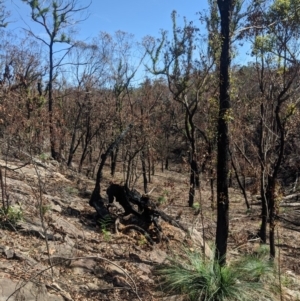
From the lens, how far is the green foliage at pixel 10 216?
810 cm

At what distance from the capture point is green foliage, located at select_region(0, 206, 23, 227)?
8.10 meters

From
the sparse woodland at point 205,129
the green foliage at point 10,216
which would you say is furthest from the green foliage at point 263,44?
the green foliage at point 10,216

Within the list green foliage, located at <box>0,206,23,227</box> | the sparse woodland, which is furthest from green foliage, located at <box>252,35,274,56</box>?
green foliage, located at <box>0,206,23,227</box>

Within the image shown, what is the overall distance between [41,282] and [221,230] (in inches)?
168

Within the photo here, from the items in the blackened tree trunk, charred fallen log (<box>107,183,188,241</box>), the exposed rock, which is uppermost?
the blackened tree trunk

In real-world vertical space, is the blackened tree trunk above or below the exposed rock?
above

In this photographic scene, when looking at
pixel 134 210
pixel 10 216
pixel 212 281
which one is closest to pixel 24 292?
pixel 10 216

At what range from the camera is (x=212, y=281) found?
688cm

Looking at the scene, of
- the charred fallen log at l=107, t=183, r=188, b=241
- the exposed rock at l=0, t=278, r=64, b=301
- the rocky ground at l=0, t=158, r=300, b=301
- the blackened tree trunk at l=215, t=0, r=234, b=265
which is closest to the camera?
the exposed rock at l=0, t=278, r=64, b=301

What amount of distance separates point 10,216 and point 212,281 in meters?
4.33

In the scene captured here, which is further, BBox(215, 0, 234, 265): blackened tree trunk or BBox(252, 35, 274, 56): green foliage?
BBox(252, 35, 274, 56): green foliage

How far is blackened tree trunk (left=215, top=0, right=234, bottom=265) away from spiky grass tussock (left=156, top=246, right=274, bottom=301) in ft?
2.64

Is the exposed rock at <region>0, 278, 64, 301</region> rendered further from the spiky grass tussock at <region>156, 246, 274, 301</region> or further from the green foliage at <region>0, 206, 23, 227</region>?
the green foliage at <region>0, 206, 23, 227</region>

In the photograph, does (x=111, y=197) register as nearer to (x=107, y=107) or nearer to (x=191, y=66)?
(x=191, y=66)
